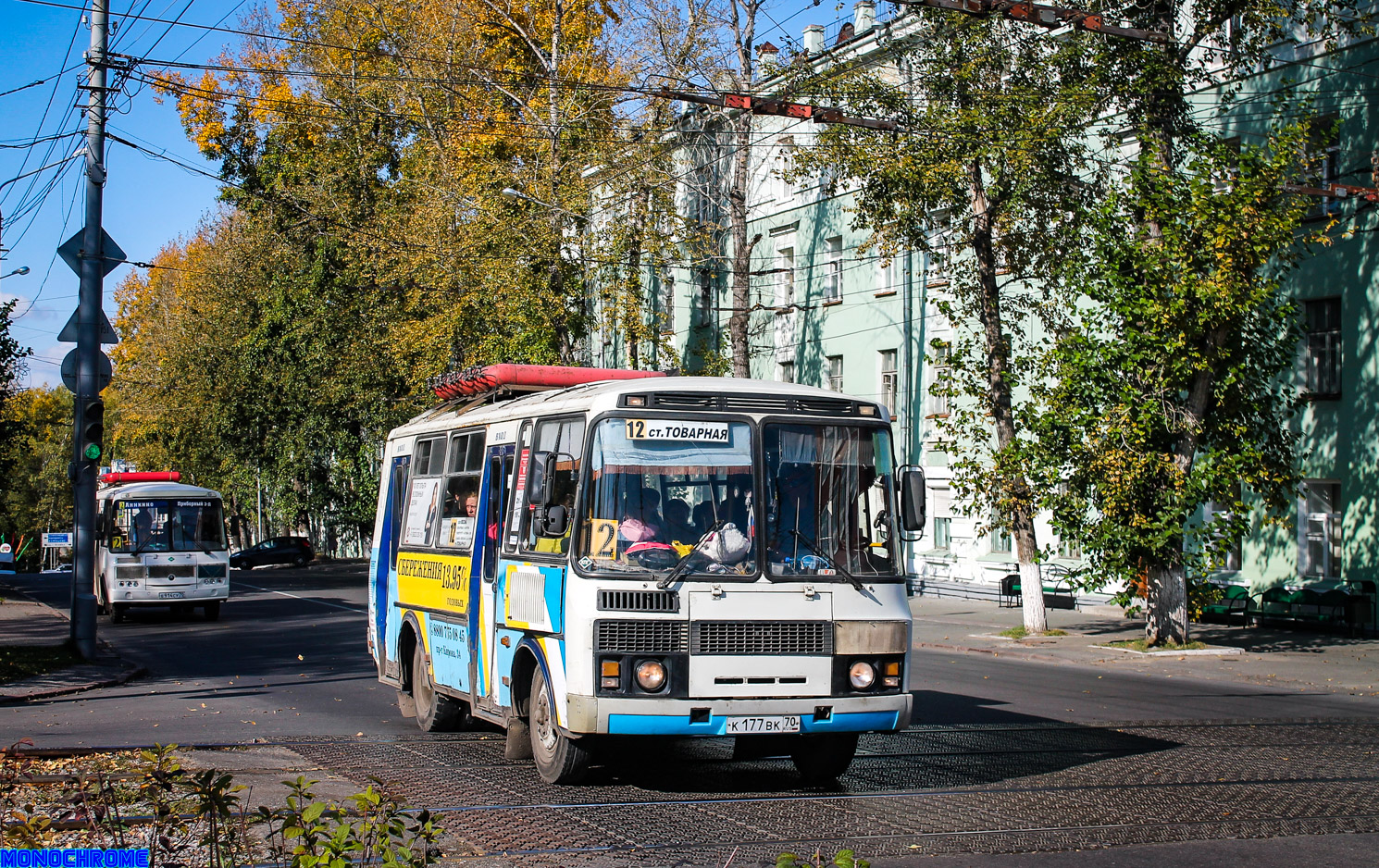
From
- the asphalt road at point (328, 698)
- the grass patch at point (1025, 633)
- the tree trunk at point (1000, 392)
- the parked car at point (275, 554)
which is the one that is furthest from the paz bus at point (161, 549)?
the parked car at point (275, 554)

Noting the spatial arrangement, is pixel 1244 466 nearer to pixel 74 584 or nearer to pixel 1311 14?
pixel 1311 14

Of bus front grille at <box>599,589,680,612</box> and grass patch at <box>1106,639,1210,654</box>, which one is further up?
bus front grille at <box>599,589,680,612</box>

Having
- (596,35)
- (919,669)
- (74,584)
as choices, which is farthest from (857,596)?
(596,35)

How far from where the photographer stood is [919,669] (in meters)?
18.9

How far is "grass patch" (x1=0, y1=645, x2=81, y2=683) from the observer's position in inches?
677

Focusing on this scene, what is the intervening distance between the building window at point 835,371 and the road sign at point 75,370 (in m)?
25.8

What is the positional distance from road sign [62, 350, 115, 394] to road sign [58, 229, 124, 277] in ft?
4.27

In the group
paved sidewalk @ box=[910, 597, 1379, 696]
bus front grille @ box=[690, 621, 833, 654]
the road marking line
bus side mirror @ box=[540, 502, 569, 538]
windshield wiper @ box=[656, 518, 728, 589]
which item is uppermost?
bus side mirror @ box=[540, 502, 569, 538]

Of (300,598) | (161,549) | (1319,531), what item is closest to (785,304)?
(300,598)

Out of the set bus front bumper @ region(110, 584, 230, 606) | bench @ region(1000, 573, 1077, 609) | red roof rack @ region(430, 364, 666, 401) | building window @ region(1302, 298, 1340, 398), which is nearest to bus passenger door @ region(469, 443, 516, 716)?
red roof rack @ region(430, 364, 666, 401)

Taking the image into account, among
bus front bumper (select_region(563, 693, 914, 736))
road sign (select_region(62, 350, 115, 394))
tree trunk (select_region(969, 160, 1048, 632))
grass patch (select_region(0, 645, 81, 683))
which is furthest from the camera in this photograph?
tree trunk (select_region(969, 160, 1048, 632))

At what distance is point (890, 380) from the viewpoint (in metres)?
39.0

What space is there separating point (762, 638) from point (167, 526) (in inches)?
942

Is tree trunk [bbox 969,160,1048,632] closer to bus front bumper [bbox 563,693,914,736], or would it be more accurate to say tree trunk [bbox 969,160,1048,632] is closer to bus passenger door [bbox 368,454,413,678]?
bus passenger door [bbox 368,454,413,678]
